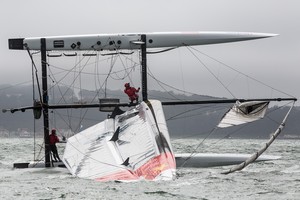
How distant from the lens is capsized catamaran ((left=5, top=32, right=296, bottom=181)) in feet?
63.2

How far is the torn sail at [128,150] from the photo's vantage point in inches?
739

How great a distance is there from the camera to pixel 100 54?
90.9ft

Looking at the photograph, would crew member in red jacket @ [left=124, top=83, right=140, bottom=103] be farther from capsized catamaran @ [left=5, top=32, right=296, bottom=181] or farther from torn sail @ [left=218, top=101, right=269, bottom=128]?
torn sail @ [left=218, top=101, right=269, bottom=128]

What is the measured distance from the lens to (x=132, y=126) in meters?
22.1

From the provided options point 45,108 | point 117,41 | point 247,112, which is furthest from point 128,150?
point 117,41

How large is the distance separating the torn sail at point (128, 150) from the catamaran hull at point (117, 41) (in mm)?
4392

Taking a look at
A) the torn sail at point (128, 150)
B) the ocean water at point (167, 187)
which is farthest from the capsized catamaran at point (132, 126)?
the ocean water at point (167, 187)

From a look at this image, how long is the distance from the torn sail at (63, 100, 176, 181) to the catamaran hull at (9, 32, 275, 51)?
4.39m

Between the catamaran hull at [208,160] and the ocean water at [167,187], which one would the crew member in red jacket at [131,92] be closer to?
the catamaran hull at [208,160]

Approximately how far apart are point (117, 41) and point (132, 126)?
21.9 ft

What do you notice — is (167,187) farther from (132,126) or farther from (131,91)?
(131,91)

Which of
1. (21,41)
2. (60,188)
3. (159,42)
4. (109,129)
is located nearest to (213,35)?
(159,42)

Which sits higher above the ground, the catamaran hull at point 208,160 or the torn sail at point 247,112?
the torn sail at point 247,112

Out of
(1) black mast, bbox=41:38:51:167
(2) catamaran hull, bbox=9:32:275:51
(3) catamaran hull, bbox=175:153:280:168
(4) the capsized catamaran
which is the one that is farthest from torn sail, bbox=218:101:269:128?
(1) black mast, bbox=41:38:51:167
